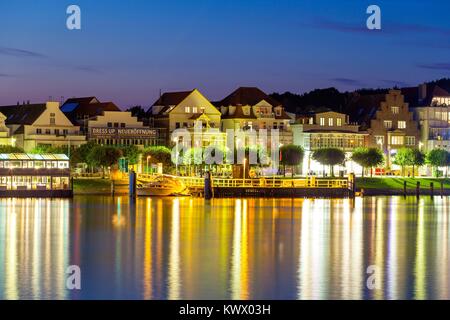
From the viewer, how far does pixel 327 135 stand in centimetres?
14475

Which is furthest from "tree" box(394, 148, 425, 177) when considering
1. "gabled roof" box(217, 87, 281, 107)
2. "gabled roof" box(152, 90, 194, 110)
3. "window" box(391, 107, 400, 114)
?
"gabled roof" box(152, 90, 194, 110)

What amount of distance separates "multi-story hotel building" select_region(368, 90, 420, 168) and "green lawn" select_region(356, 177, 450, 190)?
12473 millimetres

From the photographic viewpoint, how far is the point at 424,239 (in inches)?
2643

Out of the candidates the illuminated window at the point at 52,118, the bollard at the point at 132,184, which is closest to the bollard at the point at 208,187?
the bollard at the point at 132,184

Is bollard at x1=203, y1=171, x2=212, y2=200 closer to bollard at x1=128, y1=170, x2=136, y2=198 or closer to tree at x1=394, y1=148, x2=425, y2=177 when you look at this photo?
bollard at x1=128, y1=170, x2=136, y2=198

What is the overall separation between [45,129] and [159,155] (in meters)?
13.6

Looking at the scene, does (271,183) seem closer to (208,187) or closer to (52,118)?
(208,187)

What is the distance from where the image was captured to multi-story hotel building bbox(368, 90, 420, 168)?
147 metres

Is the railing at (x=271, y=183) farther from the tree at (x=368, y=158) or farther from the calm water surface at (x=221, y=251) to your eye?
the tree at (x=368, y=158)

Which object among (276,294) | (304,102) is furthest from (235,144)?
(276,294)

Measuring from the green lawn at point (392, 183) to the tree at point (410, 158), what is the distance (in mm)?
3509

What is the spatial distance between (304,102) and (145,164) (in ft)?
198

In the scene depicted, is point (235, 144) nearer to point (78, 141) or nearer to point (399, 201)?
point (78, 141)

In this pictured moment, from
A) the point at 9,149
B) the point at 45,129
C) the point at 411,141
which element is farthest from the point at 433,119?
the point at 9,149
